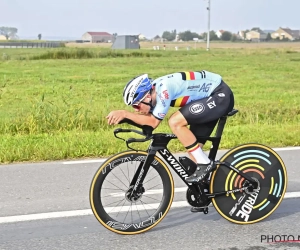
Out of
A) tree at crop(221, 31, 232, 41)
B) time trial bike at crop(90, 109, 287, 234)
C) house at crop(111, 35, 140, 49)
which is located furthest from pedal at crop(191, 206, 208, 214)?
tree at crop(221, 31, 232, 41)

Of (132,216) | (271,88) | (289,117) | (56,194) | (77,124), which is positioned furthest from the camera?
(271,88)

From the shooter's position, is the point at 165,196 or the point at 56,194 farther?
the point at 56,194

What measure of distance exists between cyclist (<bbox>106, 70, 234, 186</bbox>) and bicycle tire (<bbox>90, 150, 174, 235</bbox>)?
27 cm

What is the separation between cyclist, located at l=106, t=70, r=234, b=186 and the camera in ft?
14.2

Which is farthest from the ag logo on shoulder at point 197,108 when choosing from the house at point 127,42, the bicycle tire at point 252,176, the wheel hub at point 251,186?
the house at point 127,42

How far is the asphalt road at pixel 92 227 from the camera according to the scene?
175 inches

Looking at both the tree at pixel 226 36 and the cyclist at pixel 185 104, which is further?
the tree at pixel 226 36

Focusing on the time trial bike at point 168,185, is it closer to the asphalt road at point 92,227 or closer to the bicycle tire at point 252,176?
the bicycle tire at point 252,176

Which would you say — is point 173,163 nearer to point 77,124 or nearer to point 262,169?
point 262,169

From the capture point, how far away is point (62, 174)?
6719 mm

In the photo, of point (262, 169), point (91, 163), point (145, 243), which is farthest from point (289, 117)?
point (145, 243)

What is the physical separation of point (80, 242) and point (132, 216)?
1.84ft

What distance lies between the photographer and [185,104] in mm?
4574

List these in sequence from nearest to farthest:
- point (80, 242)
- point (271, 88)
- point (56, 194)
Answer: point (80, 242) < point (56, 194) < point (271, 88)
